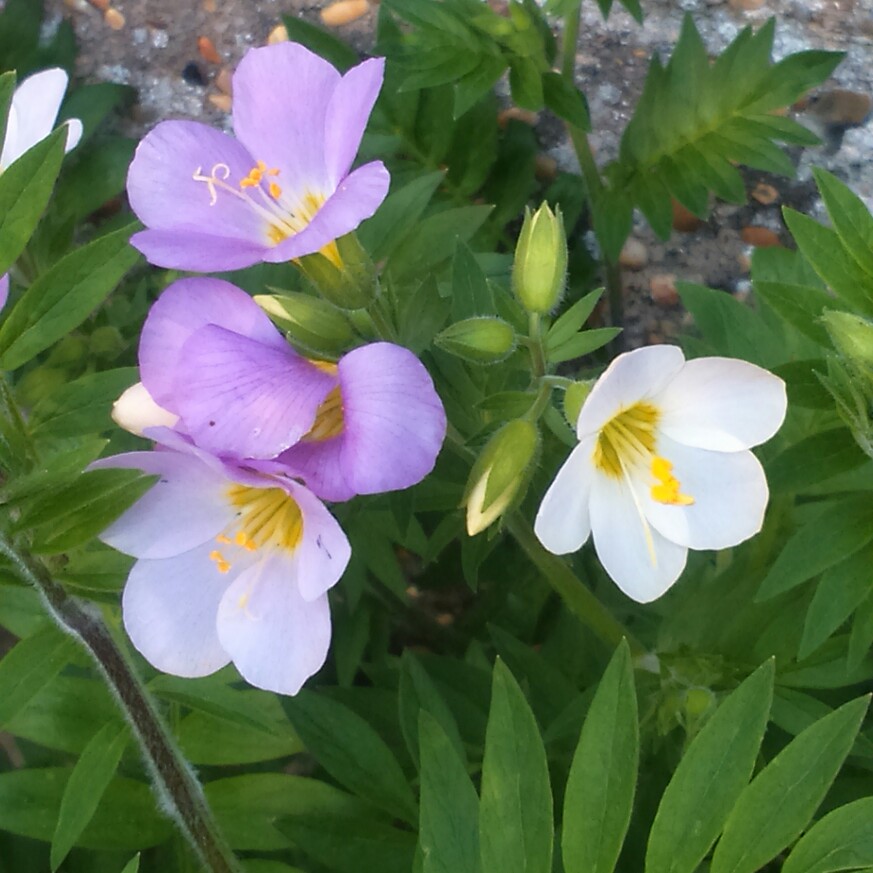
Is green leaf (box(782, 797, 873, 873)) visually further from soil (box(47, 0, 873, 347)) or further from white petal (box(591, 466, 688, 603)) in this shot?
soil (box(47, 0, 873, 347))

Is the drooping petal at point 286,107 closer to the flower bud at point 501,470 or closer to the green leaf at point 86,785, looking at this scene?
the flower bud at point 501,470

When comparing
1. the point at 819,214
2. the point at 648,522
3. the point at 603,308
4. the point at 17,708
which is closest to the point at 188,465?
the point at 17,708

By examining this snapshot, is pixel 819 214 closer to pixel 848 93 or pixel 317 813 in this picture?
pixel 848 93

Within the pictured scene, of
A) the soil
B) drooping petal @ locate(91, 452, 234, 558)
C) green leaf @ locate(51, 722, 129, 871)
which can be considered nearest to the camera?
drooping petal @ locate(91, 452, 234, 558)

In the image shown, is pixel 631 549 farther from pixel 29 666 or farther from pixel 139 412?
pixel 29 666


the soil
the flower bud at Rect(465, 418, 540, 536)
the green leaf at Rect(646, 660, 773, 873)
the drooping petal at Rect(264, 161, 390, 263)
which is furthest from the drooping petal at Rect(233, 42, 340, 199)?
the soil

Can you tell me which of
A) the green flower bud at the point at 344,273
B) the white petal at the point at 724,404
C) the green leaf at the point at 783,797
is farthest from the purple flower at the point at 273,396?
the green leaf at the point at 783,797

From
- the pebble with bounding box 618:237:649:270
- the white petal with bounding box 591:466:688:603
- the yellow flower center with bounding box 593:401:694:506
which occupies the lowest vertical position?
the pebble with bounding box 618:237:649:270
